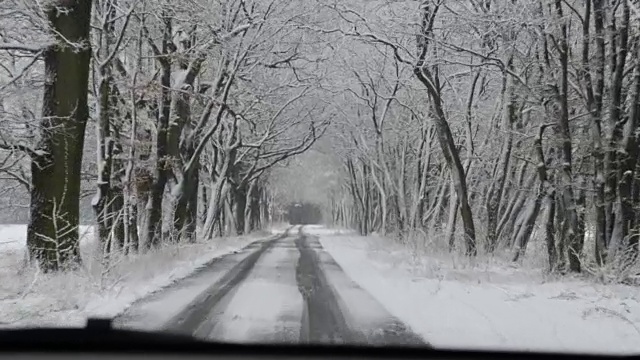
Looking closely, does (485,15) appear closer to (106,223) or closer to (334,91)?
(106,223)

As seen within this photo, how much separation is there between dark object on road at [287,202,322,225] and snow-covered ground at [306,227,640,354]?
61.3 meters

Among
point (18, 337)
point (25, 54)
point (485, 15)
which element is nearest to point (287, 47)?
point (485, 15)

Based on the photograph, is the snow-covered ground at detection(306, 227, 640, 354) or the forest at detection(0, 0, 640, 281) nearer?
the snow-covered ground at detection(306, 227, 640, 354)

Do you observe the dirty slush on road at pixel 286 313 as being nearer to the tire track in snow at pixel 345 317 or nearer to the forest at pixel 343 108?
the tire track in snow at pixel 345 317

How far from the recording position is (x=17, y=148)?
9914 mm

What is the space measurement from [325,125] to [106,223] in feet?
70.3

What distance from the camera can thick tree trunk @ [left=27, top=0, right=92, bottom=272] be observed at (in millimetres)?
9531

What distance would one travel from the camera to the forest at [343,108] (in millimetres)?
10086

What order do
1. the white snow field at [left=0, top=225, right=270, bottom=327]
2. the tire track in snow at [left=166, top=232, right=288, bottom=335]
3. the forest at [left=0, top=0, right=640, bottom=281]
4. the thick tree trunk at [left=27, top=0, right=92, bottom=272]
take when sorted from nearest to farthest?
1. the tire track in snow at [left=166, top=232, right=288, bottom=335]
2. the white snow field at [left=0, top=225, right=270, bottom=327]
3. the thick tree trunk at [left=27, top=0, right=92, bottom=272]
4. the forest at [left=0, top=0, right=640, bottom=281]

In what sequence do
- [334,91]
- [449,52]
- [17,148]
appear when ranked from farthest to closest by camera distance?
[334,91] < [449,52] < [17,148]

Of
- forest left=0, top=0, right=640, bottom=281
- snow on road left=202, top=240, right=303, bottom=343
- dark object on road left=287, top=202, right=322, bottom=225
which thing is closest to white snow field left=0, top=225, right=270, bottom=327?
forest left=0, top=0, right=640, bottom=281

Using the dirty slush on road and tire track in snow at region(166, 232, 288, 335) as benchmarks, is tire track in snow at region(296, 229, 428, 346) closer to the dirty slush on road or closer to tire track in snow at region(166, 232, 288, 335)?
the dirty slush on road

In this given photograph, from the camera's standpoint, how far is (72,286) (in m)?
8.17

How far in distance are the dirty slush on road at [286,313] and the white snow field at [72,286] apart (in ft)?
1.42
